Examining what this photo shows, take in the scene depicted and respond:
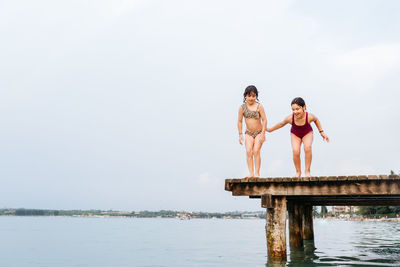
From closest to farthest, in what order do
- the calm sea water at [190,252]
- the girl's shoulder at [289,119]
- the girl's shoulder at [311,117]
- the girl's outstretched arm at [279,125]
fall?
1. the girl's shoulder at [311,117]
2. the girl's shoulder at [289,119]
3. the girl's outstretched arm at [279,125]
4. the calm sea water at [190,252]

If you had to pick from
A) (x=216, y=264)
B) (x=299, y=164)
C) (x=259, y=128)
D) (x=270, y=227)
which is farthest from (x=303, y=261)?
(x=259, y=128)

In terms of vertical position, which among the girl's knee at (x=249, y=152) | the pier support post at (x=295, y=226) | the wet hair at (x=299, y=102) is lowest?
the pier support post at (x=295, y=226)

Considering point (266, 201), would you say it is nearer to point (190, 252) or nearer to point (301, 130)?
point (301, 130)

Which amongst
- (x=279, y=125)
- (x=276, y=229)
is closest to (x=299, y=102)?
(x=279, y=125)

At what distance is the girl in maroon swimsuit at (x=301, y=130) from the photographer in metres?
10.6

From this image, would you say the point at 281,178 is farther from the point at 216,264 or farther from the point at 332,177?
the point at 216,264

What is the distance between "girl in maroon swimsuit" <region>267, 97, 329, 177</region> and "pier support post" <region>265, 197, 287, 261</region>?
105 centimetres

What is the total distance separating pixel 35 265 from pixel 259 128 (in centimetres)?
1339

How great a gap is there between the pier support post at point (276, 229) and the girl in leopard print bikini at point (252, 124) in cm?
119

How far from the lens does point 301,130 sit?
10688 mm

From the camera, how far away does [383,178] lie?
995 centimetres

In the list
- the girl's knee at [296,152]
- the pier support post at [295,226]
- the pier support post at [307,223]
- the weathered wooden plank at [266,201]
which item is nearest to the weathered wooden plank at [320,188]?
the weathered wooden plank at [266,201]

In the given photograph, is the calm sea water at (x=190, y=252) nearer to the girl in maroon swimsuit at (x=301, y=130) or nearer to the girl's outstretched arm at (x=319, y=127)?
the girl in maroon swimsuit at (x=301, y=130)

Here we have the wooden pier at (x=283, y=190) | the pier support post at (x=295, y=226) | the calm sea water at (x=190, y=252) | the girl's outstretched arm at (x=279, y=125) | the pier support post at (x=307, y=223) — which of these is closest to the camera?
the wooden pier at (x=283, y=190)
